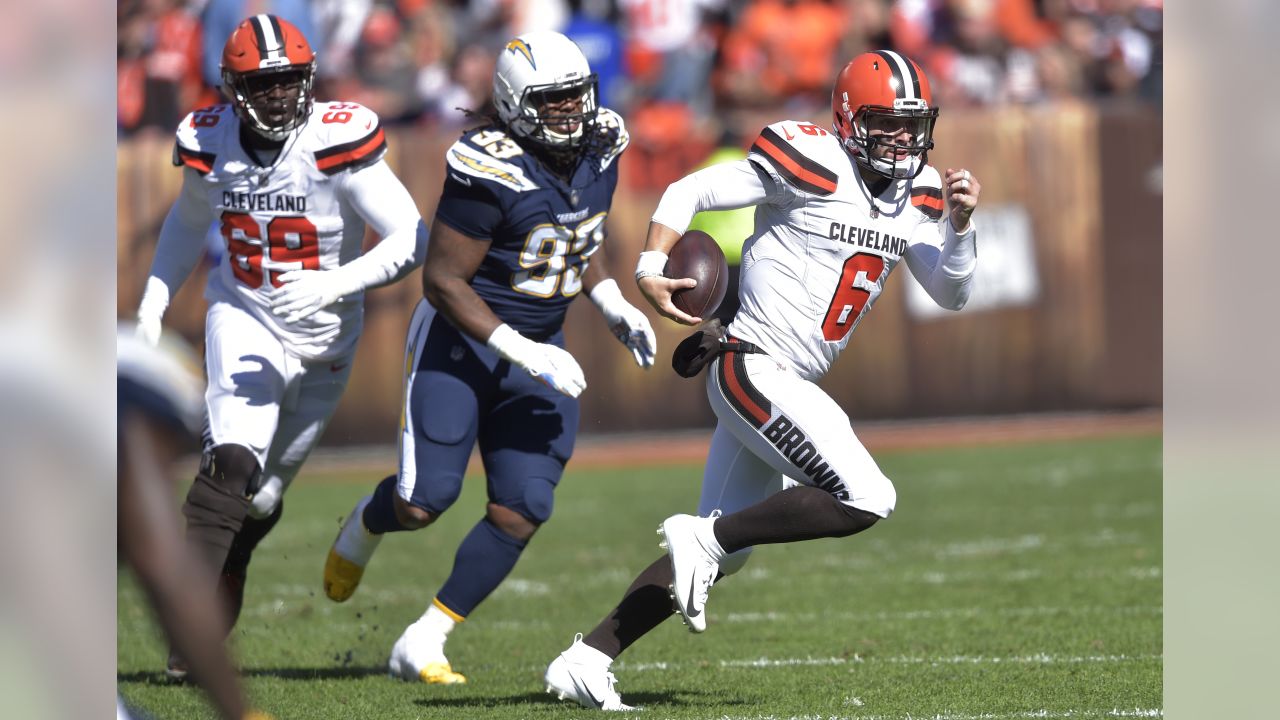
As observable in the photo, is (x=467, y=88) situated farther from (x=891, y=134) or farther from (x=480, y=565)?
(x=891, y=134)

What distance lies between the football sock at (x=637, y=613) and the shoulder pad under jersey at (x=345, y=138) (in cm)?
157

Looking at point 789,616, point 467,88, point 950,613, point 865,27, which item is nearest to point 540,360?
point 789,616

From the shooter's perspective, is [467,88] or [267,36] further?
[467,88]

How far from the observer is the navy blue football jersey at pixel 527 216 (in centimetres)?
489

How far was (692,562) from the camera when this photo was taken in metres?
4.39

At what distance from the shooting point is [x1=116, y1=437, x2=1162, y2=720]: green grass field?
468 centimetres

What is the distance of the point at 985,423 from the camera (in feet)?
41.2

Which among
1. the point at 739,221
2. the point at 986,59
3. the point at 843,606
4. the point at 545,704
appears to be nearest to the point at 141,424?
the point at 545,704

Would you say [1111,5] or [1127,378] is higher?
[1111,5]

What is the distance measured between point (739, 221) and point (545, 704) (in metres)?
6.57

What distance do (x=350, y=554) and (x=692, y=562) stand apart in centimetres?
153

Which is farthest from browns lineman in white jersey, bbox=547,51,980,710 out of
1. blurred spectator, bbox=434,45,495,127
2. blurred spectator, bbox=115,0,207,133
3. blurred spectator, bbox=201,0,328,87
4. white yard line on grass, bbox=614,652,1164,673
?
blurred spectator, bbox=434,45,495,127

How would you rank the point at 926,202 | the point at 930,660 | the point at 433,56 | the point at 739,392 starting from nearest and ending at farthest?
the point at 739,392
the point at 926,202
the point at 930,660
the point at 433,56
